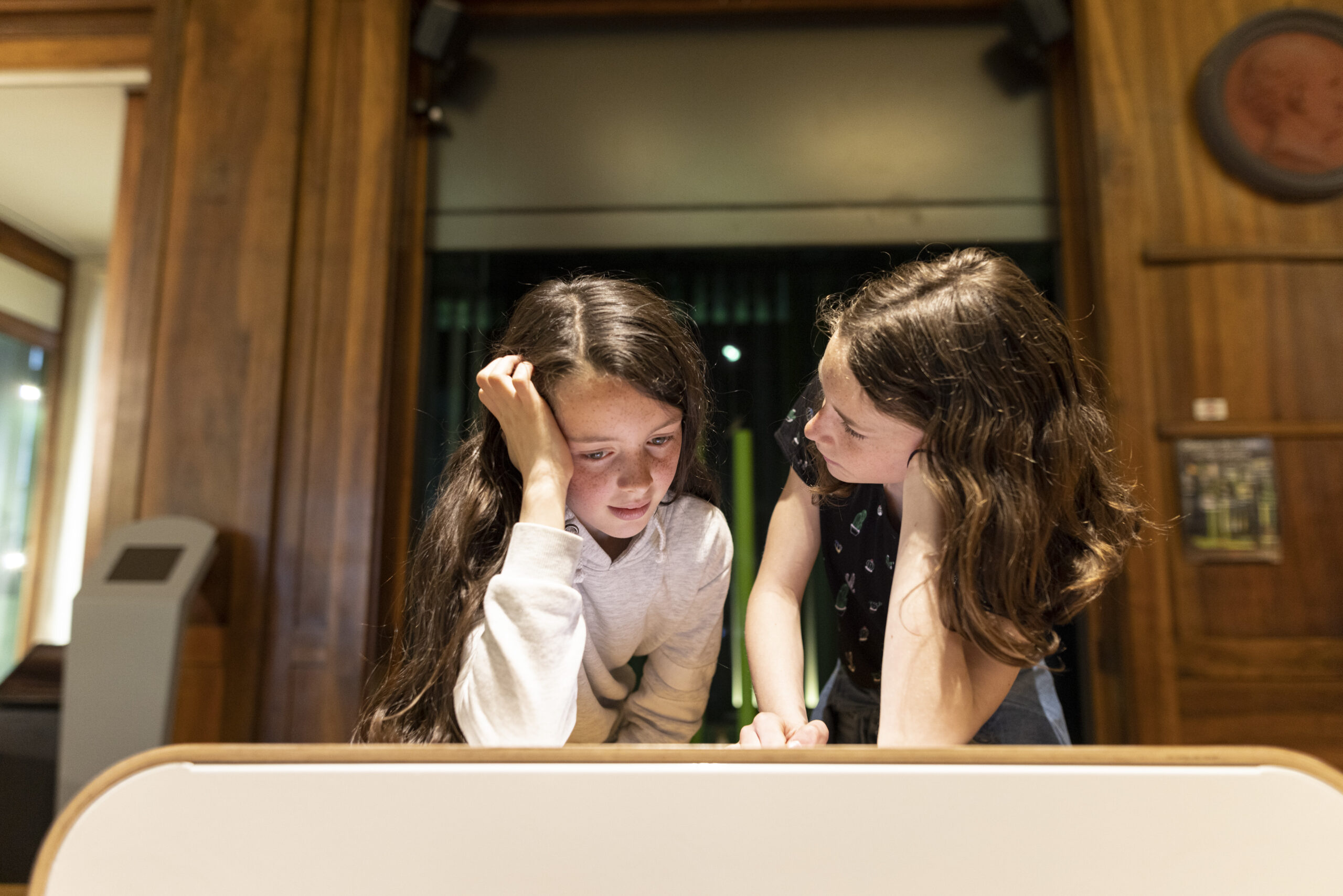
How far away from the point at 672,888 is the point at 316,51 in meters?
2.13

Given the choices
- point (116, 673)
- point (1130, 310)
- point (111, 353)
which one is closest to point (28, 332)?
point (111, 353)

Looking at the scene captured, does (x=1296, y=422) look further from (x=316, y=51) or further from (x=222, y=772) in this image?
(x=316, y=51)

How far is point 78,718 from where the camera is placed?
5.06 feet

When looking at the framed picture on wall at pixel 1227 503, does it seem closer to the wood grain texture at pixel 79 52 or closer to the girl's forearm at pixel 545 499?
the girl's forearm at pixel 545 499

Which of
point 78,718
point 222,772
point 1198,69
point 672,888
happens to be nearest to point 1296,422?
point 1198,69

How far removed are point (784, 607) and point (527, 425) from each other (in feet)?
0.85

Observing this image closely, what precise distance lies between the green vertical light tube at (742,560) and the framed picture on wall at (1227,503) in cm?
100

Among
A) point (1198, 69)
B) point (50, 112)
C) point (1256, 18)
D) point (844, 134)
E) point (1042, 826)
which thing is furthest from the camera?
point (50, 112)

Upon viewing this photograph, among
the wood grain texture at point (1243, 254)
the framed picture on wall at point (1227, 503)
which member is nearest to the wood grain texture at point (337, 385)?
the framed picture on wall at point (1227, 503)

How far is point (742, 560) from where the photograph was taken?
0.72m

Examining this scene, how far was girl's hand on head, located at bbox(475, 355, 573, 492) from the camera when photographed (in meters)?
0.65

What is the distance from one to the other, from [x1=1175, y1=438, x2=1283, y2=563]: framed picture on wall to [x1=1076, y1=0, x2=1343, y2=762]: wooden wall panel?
168mm

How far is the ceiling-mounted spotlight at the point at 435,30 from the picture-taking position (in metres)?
1.70

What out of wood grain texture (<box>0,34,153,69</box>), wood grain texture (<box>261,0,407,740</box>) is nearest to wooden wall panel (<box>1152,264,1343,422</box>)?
wood grain texture (<box>261,0,407,740</box>)
